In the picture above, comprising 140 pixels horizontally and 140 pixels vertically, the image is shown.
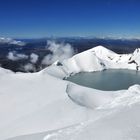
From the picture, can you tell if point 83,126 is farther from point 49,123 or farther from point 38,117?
point 38,117

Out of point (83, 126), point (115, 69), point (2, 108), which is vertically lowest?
point (115, 69)

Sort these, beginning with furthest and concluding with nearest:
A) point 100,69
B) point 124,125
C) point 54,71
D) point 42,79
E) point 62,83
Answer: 1. point 100,69
2. point 54,71
3. point 42,79
4. point 62,83
5. point 124,125

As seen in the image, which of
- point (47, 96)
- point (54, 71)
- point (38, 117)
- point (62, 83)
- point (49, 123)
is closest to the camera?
point (49, 123)

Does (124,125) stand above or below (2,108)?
above

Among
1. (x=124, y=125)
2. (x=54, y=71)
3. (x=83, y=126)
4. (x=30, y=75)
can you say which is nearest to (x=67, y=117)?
(x=83, y=126)

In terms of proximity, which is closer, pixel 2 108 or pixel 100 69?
pixel 2 108

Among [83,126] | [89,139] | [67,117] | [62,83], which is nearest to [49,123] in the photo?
[67,117]

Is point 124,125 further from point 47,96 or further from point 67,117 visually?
point 47,96
